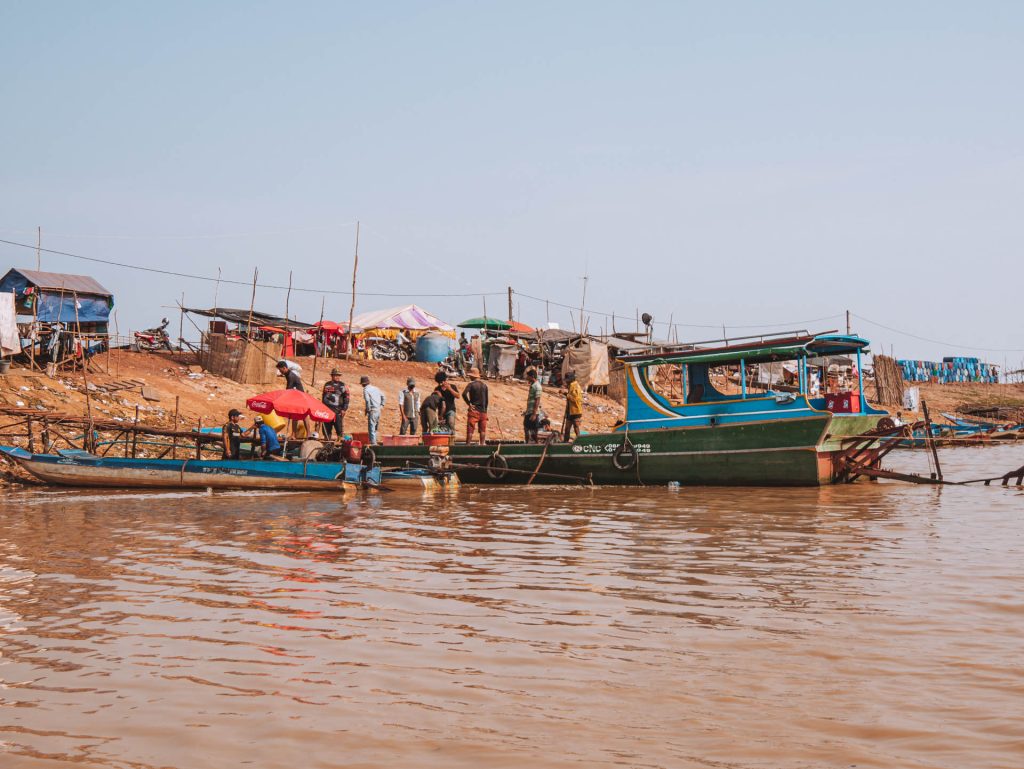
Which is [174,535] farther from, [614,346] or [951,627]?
[614,346]

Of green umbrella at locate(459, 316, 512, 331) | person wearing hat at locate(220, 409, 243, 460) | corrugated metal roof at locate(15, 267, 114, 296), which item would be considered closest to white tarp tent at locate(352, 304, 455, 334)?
green umbrella at locate(459, 316, 512, 331)

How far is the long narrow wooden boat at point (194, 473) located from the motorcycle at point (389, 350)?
67.3 feet

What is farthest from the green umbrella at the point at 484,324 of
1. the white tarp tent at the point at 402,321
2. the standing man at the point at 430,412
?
the standing man at the point at 430,412

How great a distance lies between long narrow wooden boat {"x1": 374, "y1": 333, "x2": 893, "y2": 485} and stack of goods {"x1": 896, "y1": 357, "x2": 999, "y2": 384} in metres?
45.6

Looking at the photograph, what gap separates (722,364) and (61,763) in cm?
1440

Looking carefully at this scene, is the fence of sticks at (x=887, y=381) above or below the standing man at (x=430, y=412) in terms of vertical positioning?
above

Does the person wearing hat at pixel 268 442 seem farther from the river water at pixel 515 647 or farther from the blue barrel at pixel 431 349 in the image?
the blue barrel at pixel 431 349

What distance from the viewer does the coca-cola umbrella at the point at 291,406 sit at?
1669cm

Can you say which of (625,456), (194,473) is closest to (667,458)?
(625,456)

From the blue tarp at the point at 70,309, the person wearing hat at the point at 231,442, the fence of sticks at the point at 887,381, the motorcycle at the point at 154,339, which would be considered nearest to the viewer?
the person wearing hat at the point at 231,442

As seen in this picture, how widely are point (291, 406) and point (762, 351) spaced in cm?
813

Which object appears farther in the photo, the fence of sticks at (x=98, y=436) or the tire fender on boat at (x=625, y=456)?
the fence of sticks at (x=98, y=436)

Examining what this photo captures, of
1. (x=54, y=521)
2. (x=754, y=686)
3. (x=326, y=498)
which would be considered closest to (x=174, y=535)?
(x=54, y=521)

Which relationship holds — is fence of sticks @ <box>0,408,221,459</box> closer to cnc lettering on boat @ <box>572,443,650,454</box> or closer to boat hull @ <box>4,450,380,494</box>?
boat hull @ <box>4,450,380,494</box>
